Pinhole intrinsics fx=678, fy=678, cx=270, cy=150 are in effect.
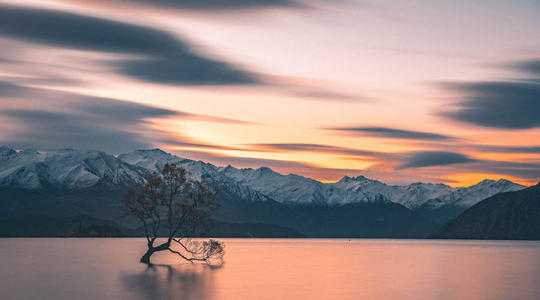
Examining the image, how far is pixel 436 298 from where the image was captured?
6034cm

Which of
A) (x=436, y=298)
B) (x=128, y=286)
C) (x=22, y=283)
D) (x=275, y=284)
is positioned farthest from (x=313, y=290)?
(x=22, y=283)

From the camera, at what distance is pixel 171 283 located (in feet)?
236

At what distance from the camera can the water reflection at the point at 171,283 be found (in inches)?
2371

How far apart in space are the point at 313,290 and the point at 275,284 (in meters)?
7.53

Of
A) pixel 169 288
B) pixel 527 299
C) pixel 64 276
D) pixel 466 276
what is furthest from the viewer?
pixel 466 276

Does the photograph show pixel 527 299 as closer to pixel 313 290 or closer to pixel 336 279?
pixel 313 290

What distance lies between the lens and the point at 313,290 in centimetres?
6750

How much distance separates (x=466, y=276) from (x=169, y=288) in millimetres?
44088

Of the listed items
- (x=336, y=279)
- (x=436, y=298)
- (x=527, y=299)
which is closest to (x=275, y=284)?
(x=336, y=279)

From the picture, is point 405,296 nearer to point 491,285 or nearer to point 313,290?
point 313,290

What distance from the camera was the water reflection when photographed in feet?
198

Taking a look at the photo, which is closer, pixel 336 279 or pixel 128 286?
pixel 128 286

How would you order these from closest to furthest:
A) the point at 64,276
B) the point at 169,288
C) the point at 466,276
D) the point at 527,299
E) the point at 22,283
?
the point at 527,299 < the point at 169,288 < the point at 22,283 < the point at 64,276 < the point at 466,276

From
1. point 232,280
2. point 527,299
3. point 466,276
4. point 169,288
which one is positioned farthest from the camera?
point 466,276
